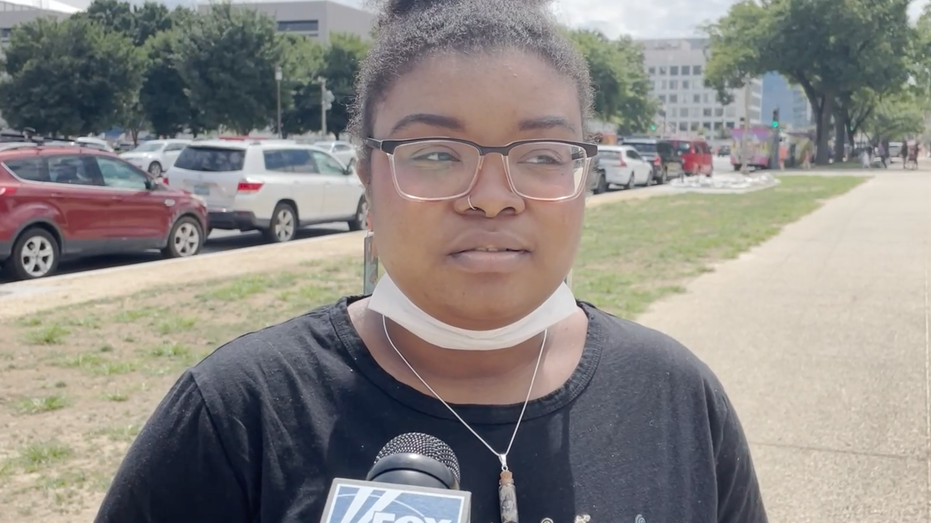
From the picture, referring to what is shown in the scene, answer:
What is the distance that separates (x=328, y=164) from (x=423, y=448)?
14762mm

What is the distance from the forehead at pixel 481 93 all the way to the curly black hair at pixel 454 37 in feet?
0.07

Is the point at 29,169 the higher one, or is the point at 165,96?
the point at 165,96

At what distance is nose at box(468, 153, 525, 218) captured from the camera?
1488 millimetres

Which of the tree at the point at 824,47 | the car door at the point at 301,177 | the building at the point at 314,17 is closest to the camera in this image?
the car door at the point at 301,177

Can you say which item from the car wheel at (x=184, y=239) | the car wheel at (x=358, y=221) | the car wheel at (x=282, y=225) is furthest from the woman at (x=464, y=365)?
the car wheel at (x=358, y=221)

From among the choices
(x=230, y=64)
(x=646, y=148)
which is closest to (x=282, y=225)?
(x=646, y=148)

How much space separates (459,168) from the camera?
4.95 ft

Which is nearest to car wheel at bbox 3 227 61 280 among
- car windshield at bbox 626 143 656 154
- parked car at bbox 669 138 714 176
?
car windshield at bbox 626 143 656 154

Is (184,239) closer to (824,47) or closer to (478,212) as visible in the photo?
(478,212)

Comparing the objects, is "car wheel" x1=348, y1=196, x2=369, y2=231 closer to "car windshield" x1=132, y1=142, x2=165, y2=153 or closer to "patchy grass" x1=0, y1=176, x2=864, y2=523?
"patchy grass" x1=0, y1=176, x2=864, y2=523

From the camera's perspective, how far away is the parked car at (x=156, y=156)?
29344 mm

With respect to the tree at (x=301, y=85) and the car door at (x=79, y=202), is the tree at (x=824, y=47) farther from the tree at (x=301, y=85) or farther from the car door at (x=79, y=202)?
the car door at (x=79, y=202)

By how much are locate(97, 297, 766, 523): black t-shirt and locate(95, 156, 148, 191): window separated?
10.7 meters

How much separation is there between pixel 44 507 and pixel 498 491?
3086mm
